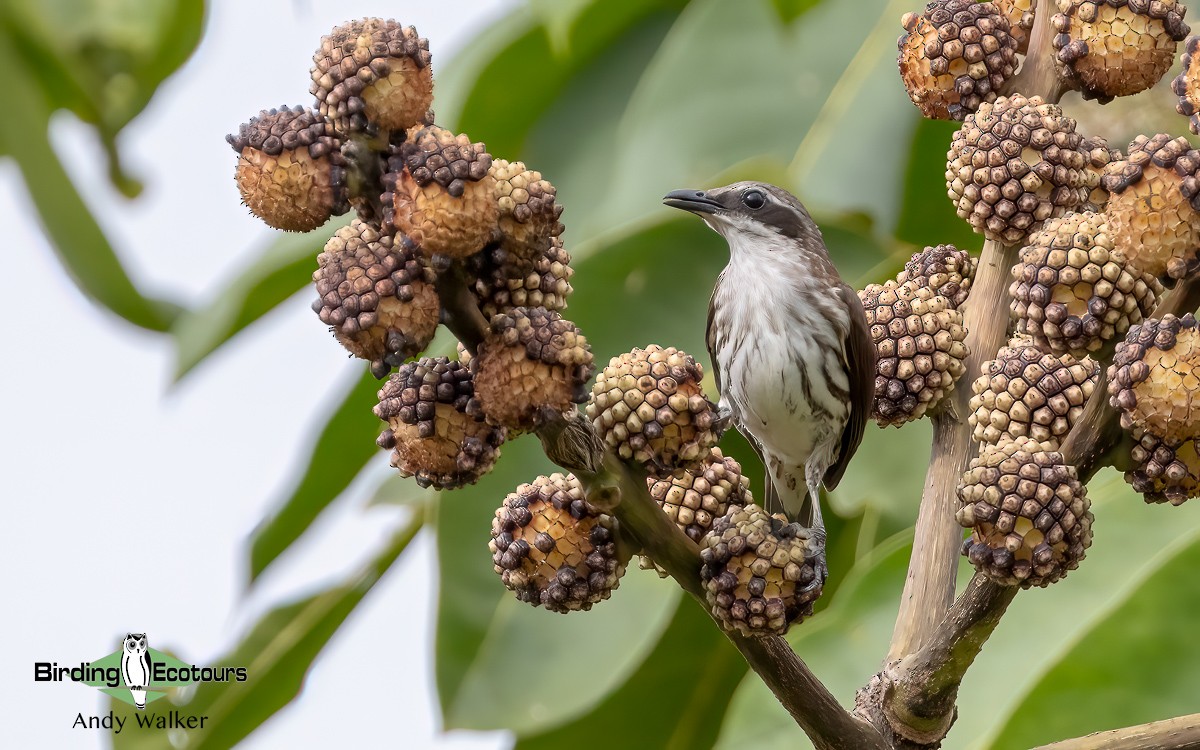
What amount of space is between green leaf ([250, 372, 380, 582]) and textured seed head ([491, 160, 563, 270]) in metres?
1.59

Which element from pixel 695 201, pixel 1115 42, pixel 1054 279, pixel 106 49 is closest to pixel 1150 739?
pixel 1054 279

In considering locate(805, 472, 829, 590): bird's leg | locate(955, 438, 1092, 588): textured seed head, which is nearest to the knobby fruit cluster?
locate(955, 438, 1092, 588): textured seed head

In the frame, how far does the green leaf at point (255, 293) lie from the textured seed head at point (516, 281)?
1664 millimetres

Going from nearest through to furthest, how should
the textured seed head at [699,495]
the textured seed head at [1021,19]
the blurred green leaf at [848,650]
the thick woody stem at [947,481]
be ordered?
the textured seed head at [699,495]
the thick woody stem at [947,481]
the textured seed head at [1021,19]
the blurred green leaf at [848,650]

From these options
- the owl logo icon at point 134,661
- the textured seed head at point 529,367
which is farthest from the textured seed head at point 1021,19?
the owl logo icon at point 134,661

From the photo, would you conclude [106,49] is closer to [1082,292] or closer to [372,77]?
[372,77]

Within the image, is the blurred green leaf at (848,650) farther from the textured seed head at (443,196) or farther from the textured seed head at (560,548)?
the textured seed head at (443,196)

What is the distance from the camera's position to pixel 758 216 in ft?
7.32

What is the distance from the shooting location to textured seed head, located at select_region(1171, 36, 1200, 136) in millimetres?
1109

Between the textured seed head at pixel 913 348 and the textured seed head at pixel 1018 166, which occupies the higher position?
the textured seed head at pixel 1018 166

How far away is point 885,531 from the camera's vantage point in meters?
2.15

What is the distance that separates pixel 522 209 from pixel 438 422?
0.19 m

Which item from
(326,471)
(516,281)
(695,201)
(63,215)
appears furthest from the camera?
(63,215)

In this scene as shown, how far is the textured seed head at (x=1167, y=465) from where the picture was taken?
115 centimetres
